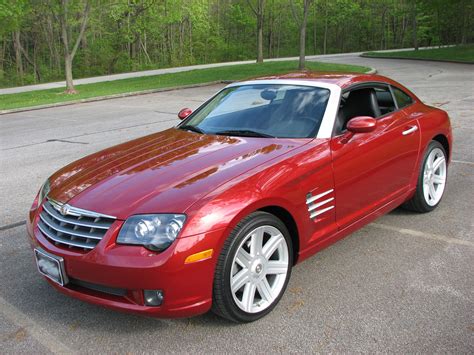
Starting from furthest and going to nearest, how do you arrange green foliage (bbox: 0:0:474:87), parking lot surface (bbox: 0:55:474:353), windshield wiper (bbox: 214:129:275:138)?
green foliage (bbox: 0:0:474:87)
windshield wiper (bbox: 214:129:275:138)
parking lot surface (bbox: 0:55:474:353)

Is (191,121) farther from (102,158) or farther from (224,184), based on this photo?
(224,184)

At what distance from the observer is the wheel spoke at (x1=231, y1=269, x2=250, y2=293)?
3.00 metres

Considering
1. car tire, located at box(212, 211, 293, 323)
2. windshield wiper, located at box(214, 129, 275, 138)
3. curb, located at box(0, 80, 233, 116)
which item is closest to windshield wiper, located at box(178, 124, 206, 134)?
windshield wiper, located at box(214, 129, 275, 138)

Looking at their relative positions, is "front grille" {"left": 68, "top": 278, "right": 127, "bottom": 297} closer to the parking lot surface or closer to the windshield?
the parking lot surface

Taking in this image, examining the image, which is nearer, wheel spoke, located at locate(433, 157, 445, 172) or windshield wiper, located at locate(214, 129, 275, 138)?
windshield wiper, located at locate(214, 129, 275, 138)

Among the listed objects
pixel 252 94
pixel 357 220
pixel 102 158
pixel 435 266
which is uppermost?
pixel 252 94

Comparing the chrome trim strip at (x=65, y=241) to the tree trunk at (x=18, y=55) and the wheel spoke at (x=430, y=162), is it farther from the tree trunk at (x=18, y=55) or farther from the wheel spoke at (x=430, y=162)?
the tree trunk at (x=18, y=55)

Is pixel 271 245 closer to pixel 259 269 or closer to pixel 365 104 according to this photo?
pixel 259 269

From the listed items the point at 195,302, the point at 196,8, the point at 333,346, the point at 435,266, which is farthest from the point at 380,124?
Answer: the point at 196,8

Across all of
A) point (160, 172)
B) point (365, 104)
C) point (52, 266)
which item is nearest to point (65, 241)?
point (52, 266)

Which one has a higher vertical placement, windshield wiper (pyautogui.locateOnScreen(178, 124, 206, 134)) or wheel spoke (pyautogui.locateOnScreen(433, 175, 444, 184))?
windshield wiper (pyautogui.locateOnScreen(178, 124, 206, 134))

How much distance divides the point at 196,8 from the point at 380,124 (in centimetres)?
4156

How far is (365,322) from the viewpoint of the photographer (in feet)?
10.2

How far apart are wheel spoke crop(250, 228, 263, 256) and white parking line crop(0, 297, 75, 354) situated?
123 cm
